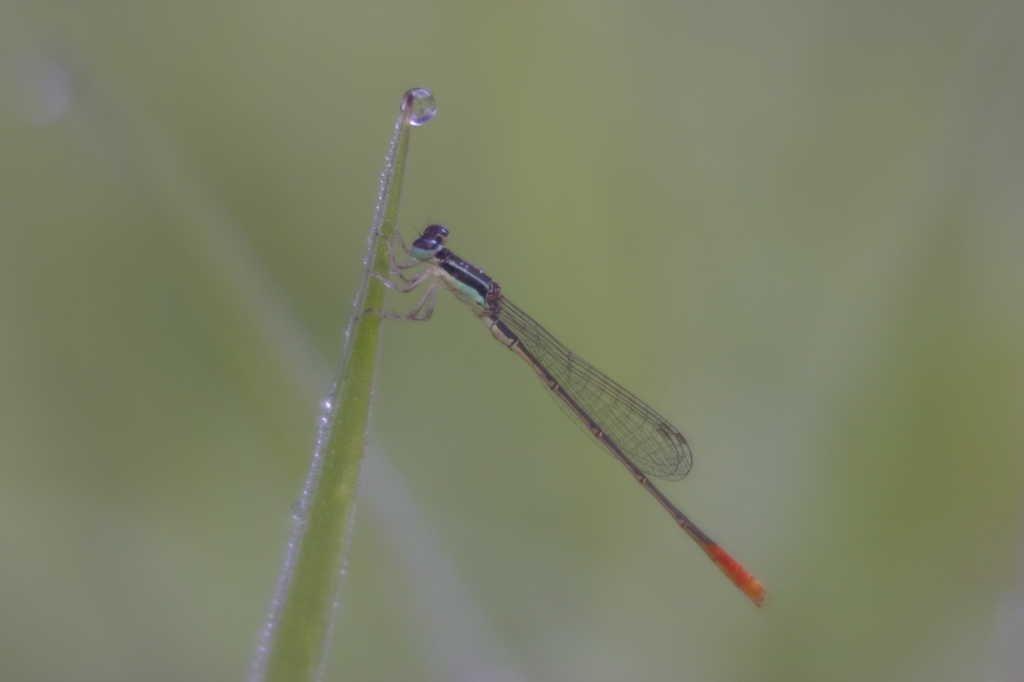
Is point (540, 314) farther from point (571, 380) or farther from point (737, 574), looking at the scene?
point (737, 574)

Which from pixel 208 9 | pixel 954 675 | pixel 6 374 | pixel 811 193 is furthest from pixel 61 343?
pixel 954 675

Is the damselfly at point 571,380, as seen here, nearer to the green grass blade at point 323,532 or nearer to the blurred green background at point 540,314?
the blurred green background at point 540,314

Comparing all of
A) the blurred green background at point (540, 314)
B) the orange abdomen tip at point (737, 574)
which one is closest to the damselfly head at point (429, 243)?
the blurred green background at point (540, 314)

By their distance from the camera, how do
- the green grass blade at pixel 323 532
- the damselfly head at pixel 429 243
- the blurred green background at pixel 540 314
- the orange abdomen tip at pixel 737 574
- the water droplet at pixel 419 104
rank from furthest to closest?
the damselfly head at pixel 429 243 < the orange abdomen tip at pixel 737 574 < the blurred green background at pixel 540 314 < the water droplet at pixel 419 104 < the green grass blade at pixel 323 532

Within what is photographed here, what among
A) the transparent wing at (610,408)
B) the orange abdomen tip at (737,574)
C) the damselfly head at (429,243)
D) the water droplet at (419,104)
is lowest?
the orange abdomen tip at (737,574)

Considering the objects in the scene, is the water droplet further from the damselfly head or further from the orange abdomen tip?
the orange abdomen tip
